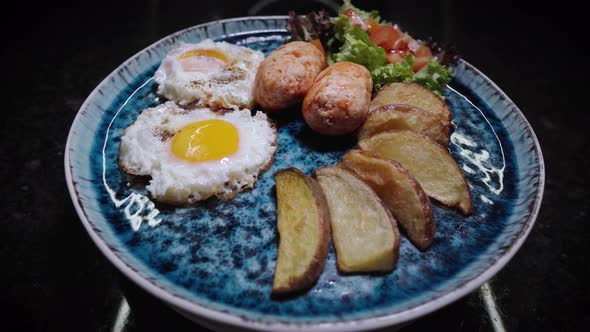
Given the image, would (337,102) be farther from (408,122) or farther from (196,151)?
(196,151)

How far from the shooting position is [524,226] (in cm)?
212

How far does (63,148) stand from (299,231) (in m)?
2.21

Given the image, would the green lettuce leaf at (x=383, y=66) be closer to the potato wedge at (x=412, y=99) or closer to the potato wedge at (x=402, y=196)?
the potato wedge at (x=412, y=99)

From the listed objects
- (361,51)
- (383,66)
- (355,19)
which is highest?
(355,19)

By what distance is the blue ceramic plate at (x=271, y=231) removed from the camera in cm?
178

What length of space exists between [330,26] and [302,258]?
2.36 metres

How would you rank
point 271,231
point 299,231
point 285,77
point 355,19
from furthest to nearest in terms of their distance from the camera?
point 355,19 < point 285,77 < point 271,231 < point 299,231

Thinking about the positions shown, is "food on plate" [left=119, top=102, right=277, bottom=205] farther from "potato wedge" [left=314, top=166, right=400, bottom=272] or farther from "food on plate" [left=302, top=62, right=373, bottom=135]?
"potato wedge" [left=314, top=166, right=400, bottom=272]

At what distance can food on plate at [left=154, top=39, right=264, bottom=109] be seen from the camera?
Answer: 116 inches

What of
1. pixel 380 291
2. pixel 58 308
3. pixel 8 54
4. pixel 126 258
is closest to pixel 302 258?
pixel 380 291

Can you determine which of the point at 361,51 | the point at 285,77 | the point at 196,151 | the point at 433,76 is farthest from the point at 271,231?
the point at 433,76

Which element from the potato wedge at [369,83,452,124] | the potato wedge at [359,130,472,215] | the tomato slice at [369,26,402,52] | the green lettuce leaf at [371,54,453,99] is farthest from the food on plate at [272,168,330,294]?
the tomato slice at [369,26,402,52]

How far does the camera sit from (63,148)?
3.11m

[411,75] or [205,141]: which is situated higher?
[411,75]
